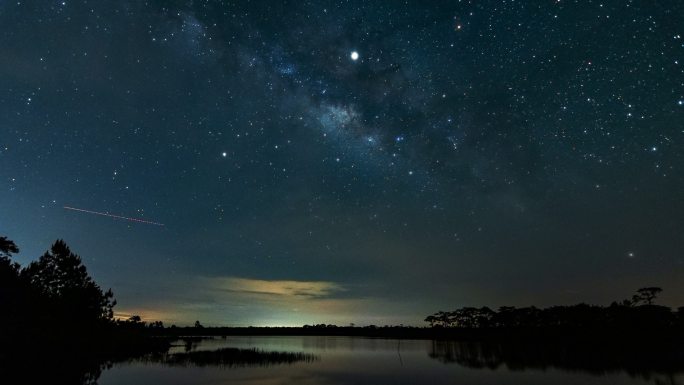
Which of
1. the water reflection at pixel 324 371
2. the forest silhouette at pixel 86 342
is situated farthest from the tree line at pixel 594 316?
the water reflection at pixel 324 371

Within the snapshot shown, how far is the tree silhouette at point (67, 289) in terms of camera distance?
A: 44500mm

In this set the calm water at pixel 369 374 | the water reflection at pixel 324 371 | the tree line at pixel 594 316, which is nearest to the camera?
the water reflection at pixel 324 371

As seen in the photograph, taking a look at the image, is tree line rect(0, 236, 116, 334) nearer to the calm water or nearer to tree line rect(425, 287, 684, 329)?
the calm water

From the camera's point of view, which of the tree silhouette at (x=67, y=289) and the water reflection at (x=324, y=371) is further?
the tree silhouette at (x=67, y=289)

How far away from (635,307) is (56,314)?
361 ft

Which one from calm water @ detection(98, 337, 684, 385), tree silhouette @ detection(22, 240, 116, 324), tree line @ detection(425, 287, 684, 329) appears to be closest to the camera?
calm water @ detection(98, 337, 684, 385)

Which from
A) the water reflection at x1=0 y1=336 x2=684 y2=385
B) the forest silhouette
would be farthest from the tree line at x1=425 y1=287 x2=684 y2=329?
the water reflection at x1=0 y1=336 x2=684 y2=385

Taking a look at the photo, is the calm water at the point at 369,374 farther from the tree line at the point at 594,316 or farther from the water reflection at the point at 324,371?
the tree line at the point at 594,316

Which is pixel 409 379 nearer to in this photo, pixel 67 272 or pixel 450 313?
pixel 67 272

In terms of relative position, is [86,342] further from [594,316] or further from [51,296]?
[594,316]

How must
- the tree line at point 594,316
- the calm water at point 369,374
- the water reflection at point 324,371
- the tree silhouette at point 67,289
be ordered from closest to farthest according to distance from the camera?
the water reflection at point 324,371, the calm water at point 369,374, the tree silhouette at point 67,289, the tree line at point 594,316

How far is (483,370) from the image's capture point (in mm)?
34219

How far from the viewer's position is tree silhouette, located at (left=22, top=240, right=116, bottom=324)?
4450 centimetres

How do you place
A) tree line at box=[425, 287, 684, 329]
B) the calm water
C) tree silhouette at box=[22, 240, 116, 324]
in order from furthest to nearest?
tree line at box=[425, 287, 684, 329] < tree silhouette at box=[22, 240, 116, 324] < the calm water
